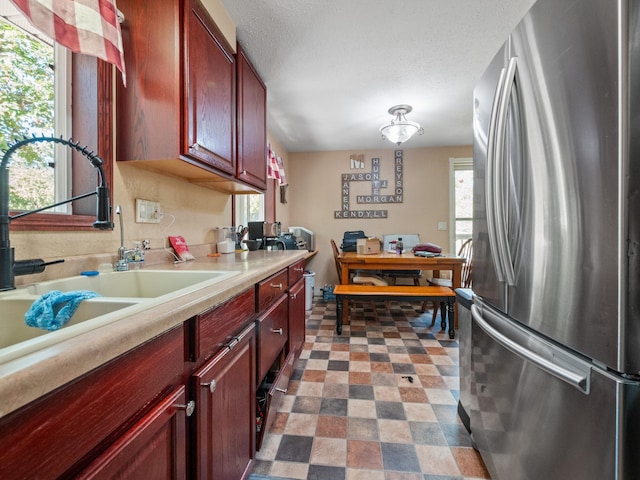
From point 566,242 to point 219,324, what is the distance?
964 millimetres

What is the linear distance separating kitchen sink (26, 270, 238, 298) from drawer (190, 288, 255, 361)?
12cm

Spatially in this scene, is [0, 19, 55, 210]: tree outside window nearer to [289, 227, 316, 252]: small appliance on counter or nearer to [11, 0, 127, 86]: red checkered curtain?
[11, 0, 127, 86]: red checkered curtain

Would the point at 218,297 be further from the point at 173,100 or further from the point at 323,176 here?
the point at 323,176

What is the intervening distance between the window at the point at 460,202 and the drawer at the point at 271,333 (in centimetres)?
353

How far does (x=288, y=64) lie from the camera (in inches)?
81.9

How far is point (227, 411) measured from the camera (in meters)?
0.87

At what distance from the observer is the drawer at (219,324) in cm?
72

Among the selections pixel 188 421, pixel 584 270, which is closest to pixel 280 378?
pixel 188 421

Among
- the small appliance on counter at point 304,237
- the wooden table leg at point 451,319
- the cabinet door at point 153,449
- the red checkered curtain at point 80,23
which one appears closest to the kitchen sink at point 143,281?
the cabinet door at point 153,449

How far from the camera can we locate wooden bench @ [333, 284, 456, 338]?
2689 millimetres

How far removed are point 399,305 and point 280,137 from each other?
2.84 meters

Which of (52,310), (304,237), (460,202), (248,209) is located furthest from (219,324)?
(460,202)

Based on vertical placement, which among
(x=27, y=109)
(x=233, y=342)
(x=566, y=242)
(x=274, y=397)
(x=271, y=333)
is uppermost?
(x=27, y=109)

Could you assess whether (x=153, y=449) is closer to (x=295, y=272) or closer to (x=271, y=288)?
(x=271, y=288)
